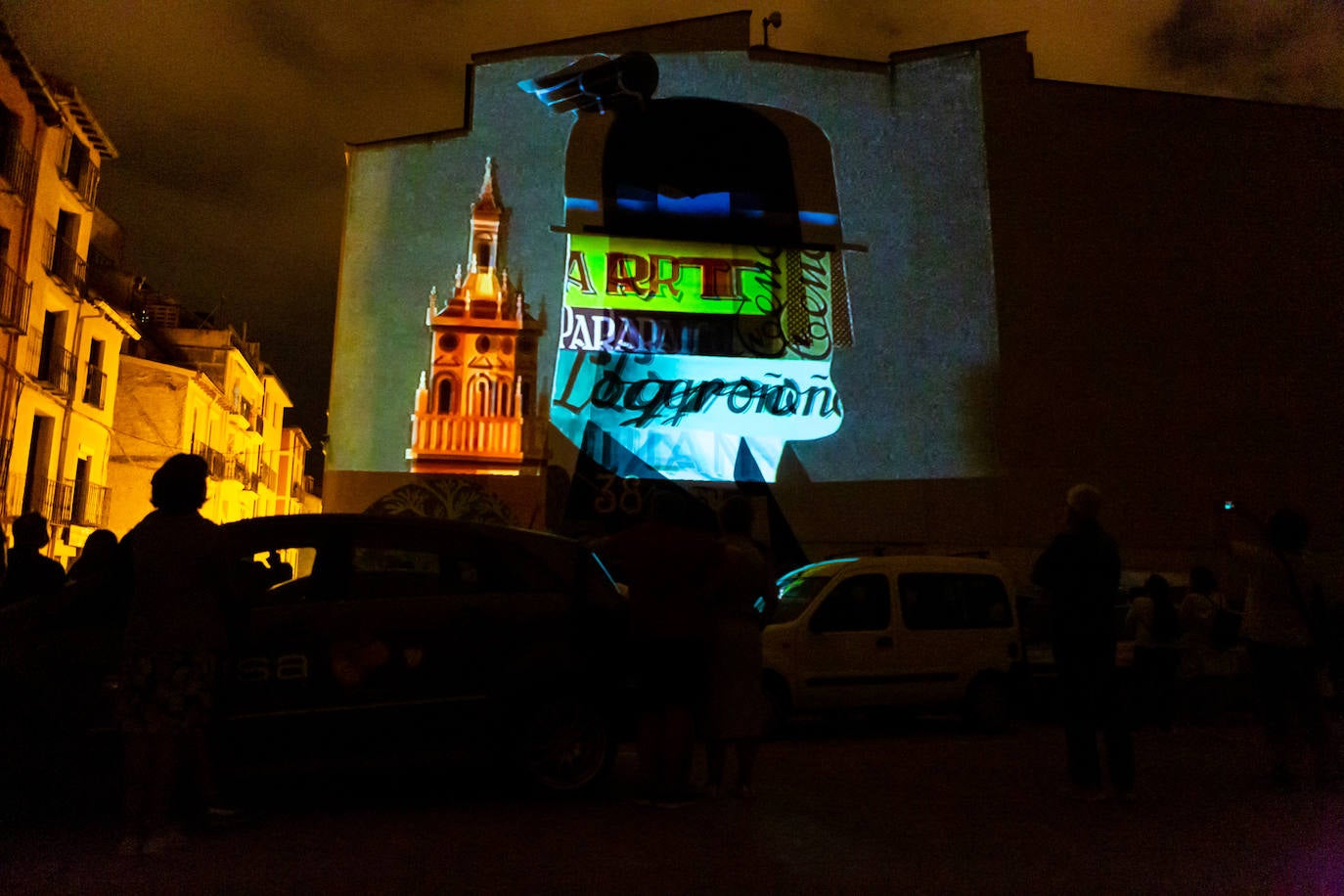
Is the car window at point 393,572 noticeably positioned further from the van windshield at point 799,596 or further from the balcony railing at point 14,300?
the balcony railing at point 14,300

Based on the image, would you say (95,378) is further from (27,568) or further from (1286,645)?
(1286,645)

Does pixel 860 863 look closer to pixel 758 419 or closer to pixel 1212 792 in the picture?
pixel 1212 792

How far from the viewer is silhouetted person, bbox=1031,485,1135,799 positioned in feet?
17.1

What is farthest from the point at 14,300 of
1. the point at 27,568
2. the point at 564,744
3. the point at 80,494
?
the point at 564,744

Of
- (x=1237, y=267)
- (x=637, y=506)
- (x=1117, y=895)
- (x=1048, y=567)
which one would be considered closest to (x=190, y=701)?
(x=1117, y=895)

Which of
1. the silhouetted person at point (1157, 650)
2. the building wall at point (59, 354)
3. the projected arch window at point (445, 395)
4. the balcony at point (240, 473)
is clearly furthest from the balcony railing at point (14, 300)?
the silhouetted person at point (1157, 650)

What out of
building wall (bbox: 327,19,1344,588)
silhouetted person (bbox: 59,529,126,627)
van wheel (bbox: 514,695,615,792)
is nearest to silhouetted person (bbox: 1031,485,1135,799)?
van wheel (bbox: 514,695,615,792)

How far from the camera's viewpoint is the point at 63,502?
70.7ft

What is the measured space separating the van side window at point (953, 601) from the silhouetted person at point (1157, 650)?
1190mm

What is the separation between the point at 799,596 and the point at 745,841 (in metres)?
5.04

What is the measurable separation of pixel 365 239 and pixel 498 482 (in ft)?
17.7

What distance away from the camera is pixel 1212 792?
18.7ft

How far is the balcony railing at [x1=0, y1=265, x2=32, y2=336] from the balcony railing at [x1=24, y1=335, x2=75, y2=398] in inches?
46.2

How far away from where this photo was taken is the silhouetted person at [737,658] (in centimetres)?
522
